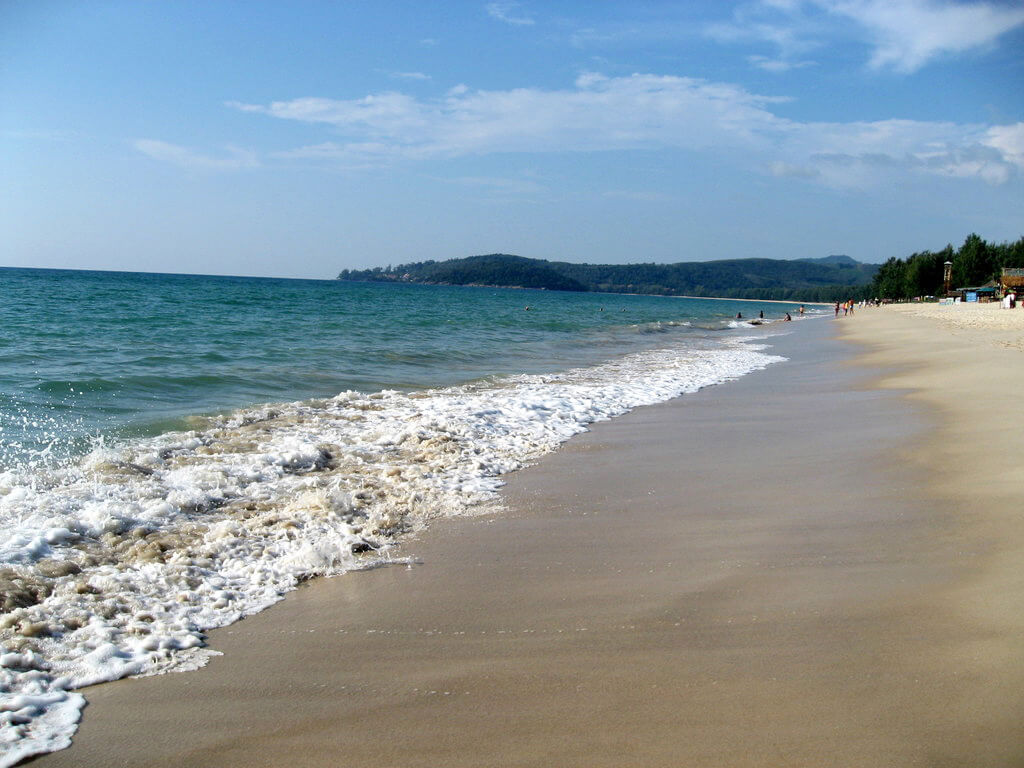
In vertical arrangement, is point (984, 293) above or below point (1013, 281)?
below

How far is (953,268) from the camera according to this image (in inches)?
3162

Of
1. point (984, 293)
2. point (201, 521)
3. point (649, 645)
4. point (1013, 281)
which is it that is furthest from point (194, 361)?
point (984, 293)

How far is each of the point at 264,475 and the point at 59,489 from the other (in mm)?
1563

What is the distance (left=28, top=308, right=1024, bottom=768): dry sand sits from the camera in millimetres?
2668

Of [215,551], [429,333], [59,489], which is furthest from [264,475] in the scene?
[429,333]

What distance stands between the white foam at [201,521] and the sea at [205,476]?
0.02 m

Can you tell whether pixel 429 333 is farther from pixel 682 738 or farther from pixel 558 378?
pixel 682 738

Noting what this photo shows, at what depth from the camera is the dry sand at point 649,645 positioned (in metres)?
2.67

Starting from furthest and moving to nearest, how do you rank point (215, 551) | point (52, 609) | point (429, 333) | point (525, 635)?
point (429, 333) < point (215, 551) < point (52, 609) < point (525, 635)

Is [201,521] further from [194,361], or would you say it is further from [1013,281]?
[1013,281]

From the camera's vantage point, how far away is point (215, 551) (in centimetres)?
465

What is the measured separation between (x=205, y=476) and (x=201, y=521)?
1.05 metres

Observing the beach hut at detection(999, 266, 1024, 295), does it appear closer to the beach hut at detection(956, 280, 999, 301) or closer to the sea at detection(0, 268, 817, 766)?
the beach hut at detection(956, 280, 999, 301)

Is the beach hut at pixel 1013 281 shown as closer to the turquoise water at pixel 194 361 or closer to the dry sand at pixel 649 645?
the turquoise water at pixel 194 361
